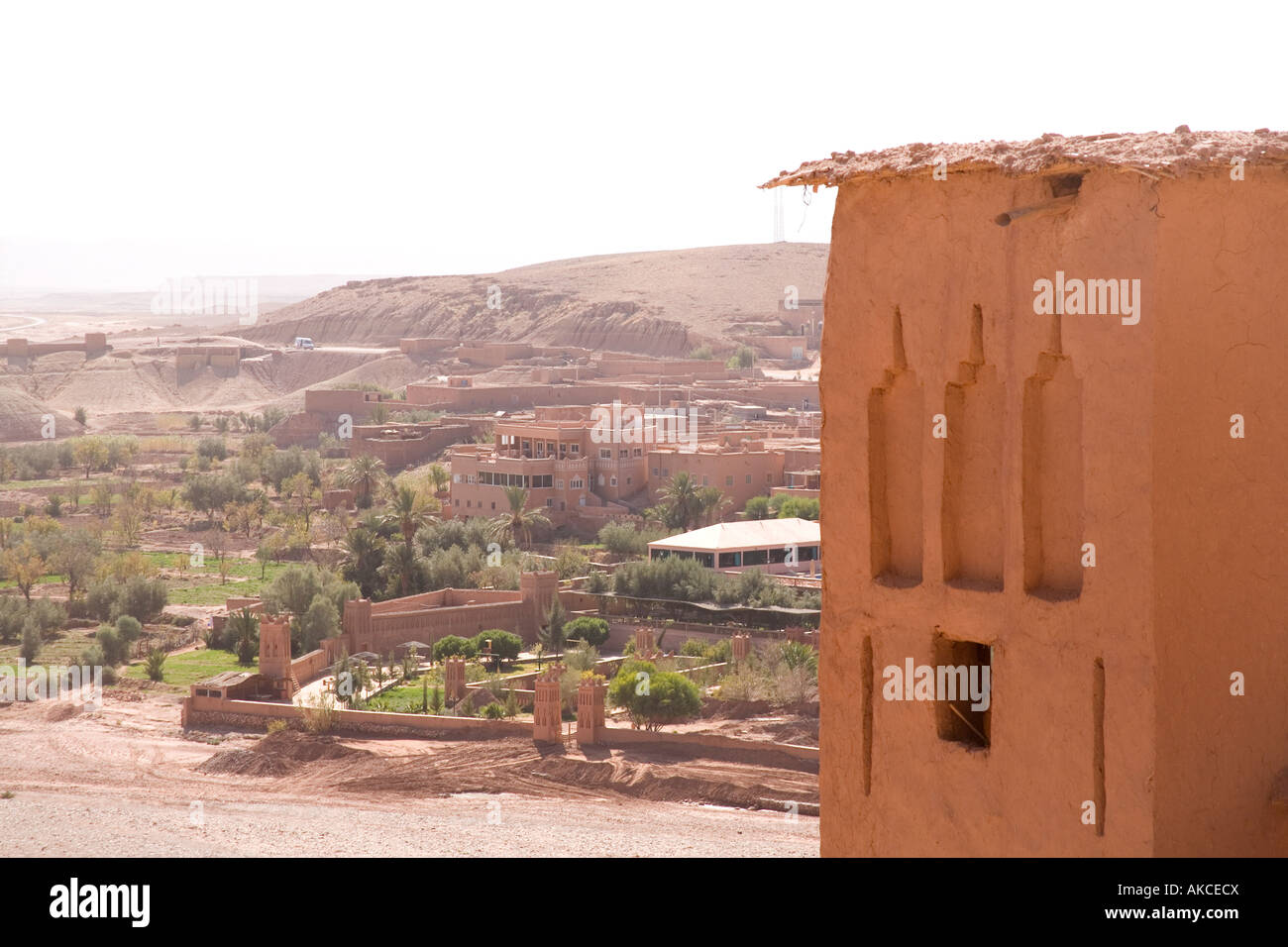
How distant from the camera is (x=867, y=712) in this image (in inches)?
203

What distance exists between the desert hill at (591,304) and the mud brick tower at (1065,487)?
244 feet

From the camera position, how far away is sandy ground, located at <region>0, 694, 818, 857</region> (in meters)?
20.3

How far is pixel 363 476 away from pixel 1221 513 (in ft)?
139

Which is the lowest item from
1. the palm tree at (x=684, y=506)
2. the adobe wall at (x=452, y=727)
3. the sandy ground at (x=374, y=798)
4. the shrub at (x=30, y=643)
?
the sandy ground at (x=374, y=798)

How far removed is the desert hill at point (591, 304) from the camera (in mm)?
85188

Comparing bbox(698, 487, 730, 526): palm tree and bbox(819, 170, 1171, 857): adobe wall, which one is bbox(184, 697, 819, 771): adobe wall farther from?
bbox(819, 170, 1171, 857): adobe wall

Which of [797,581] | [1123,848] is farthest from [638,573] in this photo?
[1123,848]

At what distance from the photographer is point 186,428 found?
68.2 metres

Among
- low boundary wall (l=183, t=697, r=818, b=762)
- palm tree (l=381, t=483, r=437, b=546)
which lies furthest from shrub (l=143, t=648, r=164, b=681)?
palm tree (l=381, t=483, r=437, b=546)

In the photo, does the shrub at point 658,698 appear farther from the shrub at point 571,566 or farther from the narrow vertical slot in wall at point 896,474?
the narrow vertical slot in wall at point 896,474

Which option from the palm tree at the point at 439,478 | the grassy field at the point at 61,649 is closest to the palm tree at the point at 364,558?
the grassy field at the point at 61,649

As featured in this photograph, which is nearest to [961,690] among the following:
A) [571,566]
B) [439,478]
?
[571,566]
